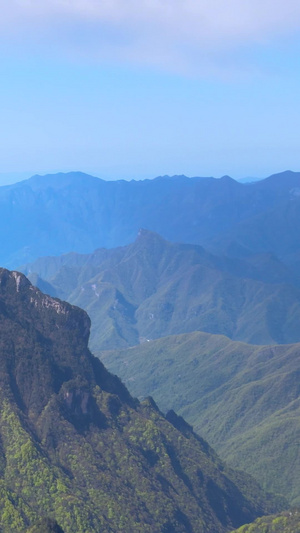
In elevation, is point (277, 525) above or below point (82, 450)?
below

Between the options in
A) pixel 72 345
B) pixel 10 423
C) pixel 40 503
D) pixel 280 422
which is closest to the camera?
pixel 40 503

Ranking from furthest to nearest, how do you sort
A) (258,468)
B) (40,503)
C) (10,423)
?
(258,468) → (10,423) → (40,503)

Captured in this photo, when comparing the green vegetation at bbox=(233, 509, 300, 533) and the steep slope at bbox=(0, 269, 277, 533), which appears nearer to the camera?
the green vegetation at bbox=(233, 509, 300, 533)

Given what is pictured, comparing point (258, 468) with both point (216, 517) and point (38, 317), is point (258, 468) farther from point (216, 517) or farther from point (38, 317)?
point (38, 317)

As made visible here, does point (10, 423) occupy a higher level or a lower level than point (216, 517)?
higher

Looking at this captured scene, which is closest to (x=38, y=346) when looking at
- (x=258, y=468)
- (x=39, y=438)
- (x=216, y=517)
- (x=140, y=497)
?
(x=39, y=438)

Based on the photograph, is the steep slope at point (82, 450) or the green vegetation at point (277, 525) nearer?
the green vegetation at point (277, 525)

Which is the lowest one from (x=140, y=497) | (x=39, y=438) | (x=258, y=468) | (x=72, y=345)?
(x=258, y=468)

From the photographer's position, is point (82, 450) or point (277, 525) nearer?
point (277, 525)
